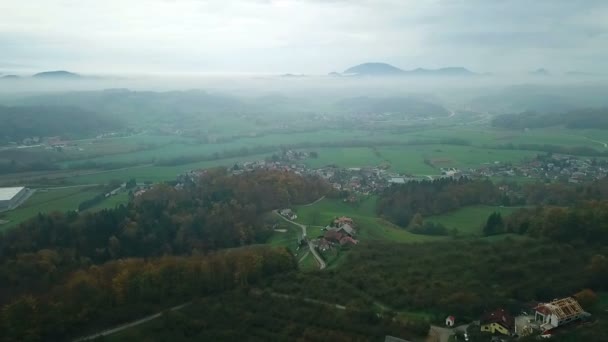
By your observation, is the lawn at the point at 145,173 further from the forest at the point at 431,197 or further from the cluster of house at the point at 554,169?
the cluster of house at the point at 554,169

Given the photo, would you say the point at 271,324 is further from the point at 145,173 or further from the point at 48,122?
the point at 48,122

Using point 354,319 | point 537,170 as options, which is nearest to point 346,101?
point 537,170

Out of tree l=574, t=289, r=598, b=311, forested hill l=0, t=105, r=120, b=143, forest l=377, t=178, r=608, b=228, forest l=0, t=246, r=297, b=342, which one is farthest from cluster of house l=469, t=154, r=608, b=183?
forested hill l=0, t=105, r=120, b=143

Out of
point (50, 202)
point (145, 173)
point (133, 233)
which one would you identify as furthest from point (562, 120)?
point (50, 202)

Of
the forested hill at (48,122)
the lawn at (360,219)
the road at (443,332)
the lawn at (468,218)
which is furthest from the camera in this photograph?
the forested hill at (48,122)

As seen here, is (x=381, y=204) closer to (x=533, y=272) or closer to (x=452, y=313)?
(x=533, y=272)

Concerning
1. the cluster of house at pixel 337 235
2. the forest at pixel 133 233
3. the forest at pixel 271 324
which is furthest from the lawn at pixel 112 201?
the forest at pixel 271 324
